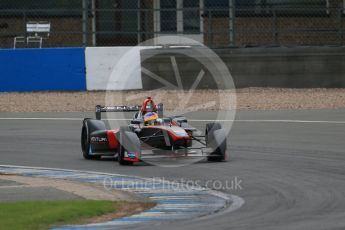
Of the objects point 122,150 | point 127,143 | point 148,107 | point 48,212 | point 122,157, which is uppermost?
point 148,107

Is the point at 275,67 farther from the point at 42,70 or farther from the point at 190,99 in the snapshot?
the point at 42,70

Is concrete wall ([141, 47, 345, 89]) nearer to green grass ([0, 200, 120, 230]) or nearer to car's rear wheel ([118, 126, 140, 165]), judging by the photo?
car's rear wheel ([118, 126, 140, 165])

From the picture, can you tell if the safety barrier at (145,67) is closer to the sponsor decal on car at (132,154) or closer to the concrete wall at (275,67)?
the concrete wall at (275,67)

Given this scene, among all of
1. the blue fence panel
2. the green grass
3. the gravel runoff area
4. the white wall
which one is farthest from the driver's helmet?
the blue fence panel

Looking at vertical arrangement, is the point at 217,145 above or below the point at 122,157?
above

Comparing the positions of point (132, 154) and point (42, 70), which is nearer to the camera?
point (132, 154)

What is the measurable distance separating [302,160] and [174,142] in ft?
6.25

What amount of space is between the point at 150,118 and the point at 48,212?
5.16 m

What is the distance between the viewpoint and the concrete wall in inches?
1043

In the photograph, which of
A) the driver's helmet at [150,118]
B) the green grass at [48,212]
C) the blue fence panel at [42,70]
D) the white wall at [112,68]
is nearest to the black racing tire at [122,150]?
the driver's helmet at [150,118]

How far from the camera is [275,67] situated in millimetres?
26734

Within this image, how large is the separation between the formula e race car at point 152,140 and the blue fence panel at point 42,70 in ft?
34.3

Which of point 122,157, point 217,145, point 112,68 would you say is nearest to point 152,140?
point 122,157

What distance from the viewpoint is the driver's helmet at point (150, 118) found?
1508cm
